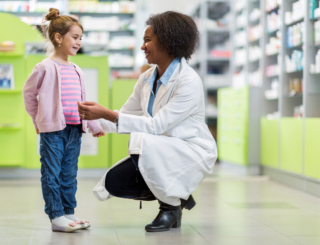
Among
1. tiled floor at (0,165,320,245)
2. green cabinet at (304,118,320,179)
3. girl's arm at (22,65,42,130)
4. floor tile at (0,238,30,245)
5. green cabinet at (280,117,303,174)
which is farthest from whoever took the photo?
green cabinet at (280,117,303,174)

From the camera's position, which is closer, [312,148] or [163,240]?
[163,240]

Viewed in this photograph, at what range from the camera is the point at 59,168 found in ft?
7.23

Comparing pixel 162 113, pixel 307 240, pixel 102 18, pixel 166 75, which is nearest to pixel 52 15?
pixel 166 75

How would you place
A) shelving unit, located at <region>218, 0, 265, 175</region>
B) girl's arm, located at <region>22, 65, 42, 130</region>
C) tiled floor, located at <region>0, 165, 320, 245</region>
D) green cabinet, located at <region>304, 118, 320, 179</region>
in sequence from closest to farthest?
tiled floor, located at <region>0, 165, 320, 245</region> → girl's arm, located at <region>22, 65, 42, 130</region> → green cabinet, located at <region>304, 118, 320, 179</region> → shelving unit, located at <region>218, 0, 265, 175</region>

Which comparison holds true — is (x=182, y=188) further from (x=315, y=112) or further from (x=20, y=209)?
(x=315, y=112)

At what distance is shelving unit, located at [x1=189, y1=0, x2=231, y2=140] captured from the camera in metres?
6.89

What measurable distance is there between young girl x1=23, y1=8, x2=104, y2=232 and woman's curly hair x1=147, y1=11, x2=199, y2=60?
42cm

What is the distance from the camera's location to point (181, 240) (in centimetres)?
208

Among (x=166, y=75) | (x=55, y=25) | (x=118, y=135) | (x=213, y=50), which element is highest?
(x=213, y=50)

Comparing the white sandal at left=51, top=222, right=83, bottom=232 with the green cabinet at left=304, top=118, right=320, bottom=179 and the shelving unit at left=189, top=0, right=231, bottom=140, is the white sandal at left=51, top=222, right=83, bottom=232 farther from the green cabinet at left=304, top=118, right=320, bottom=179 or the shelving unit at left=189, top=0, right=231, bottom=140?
the shelving unit at left=189, top=0, right=231, bottom=140

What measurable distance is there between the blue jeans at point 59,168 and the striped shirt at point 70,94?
0.05 metres

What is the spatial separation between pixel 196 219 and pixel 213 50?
4.78m

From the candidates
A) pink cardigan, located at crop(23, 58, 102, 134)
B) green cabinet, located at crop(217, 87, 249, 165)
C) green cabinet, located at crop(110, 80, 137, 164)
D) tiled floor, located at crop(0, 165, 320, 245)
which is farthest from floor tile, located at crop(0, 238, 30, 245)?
green cabinet, located at crop(217, 87, 249, 165)

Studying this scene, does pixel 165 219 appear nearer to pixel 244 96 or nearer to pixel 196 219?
pixel 196 219
